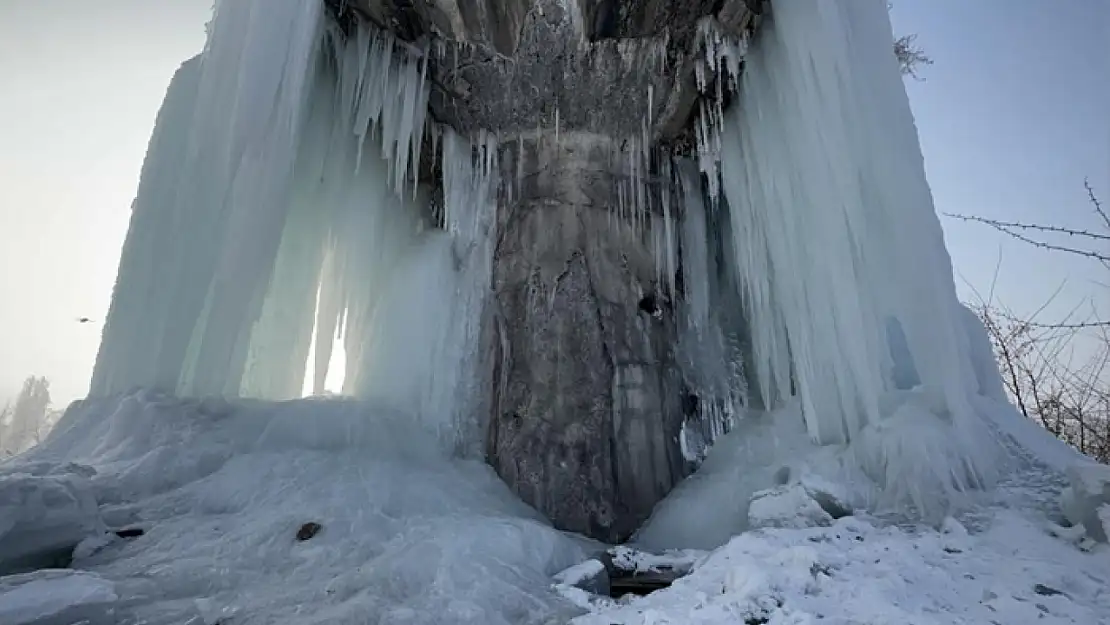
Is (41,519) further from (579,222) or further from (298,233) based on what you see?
(579,222)

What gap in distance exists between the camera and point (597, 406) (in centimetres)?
620

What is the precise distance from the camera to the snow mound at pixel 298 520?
2.64 m

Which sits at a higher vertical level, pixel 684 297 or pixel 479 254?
pixel 479 254

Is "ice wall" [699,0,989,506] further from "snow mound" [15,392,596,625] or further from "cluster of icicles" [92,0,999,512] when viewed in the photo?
"snow mound" [15,392,596,625]

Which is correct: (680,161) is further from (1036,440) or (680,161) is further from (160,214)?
(160,214)

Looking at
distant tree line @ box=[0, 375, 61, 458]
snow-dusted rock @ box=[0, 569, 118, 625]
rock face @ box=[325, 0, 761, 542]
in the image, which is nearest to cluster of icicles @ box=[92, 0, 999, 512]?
rock face @ box=[325, 0, 761, 542]

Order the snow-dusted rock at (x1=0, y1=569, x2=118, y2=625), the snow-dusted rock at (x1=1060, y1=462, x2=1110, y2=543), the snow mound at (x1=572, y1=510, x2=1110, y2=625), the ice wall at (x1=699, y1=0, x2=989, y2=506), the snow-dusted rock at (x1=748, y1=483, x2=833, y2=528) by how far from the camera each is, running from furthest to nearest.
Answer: the ice wall at (x1=699, y1=0, x2=989, y2=506) → the snow-dusted rock at (x1=748, y1=483, x2=833, y2=528) → the snow-dusted rock at (x1=1060, y1=462, x2=1110, y2=543) → the snow mound at (x1=572, y1=510, x2=1110, y2=625) → the snow-dusted rock at (x1=0, y1=569, x2=118, y2=625)

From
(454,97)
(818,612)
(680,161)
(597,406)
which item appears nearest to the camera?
(818,612)

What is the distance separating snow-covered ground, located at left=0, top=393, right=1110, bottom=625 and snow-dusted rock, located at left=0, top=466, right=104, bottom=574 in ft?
0.05

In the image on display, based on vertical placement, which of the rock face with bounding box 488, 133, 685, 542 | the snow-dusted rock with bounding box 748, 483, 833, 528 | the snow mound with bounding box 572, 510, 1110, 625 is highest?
the rock face with bounding box 488, 133, 685, 542

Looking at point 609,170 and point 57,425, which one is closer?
point 57,425

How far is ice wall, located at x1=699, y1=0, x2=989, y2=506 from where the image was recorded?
4.24 meters

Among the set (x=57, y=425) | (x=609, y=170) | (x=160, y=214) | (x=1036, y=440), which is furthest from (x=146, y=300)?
(x=1036, y=440)

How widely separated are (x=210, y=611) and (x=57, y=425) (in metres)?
3.12
